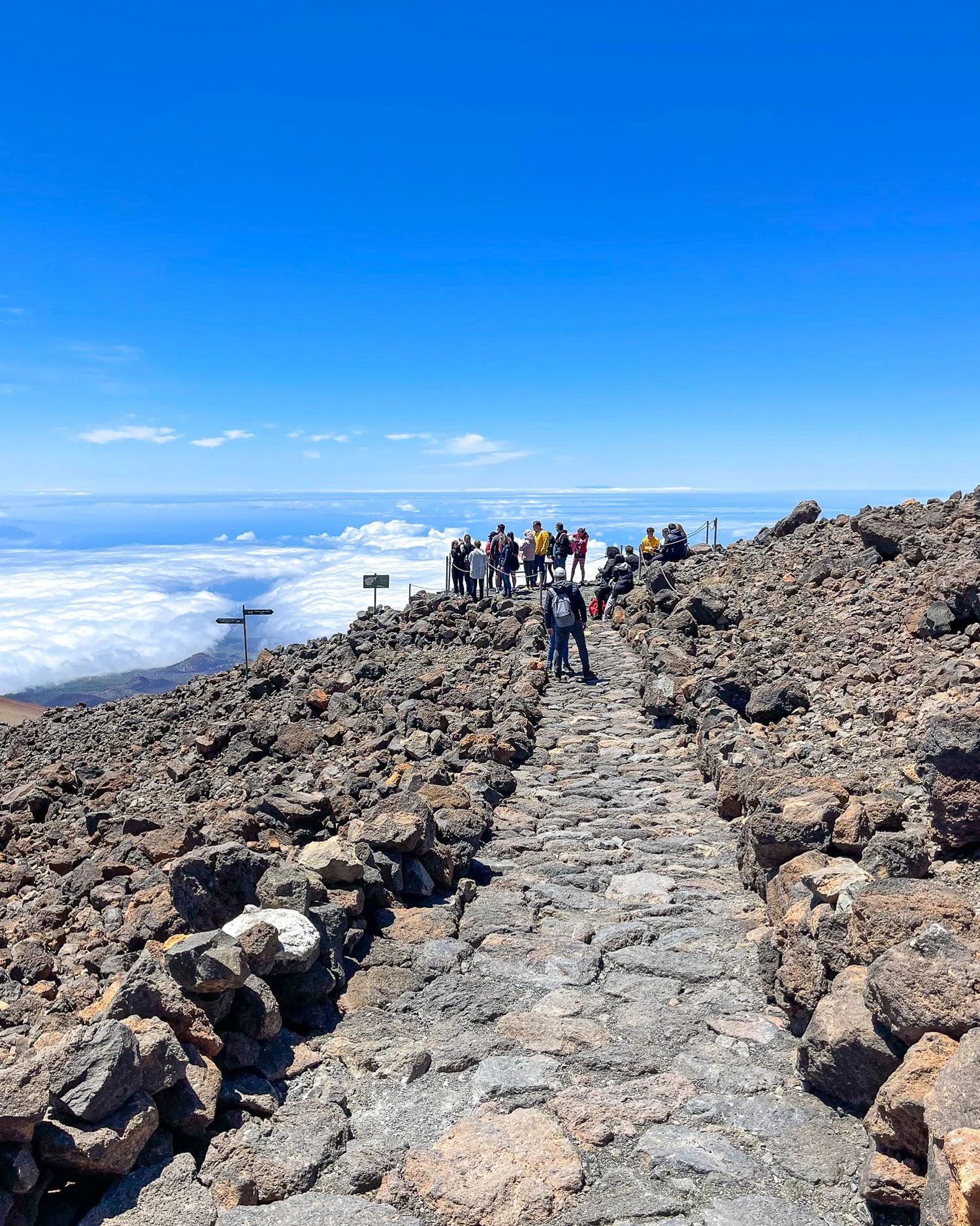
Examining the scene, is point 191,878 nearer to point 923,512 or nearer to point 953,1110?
point 953,1110

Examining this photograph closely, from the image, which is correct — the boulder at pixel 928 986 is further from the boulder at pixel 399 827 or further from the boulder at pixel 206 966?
the boulder at pixel 399 827

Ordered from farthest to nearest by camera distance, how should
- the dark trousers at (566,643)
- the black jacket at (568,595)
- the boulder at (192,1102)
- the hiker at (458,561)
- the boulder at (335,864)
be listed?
1. the hiker at (458,561)
2. the dark trousers at (566,643)
3. the black jacket at (568,595)
4. the boulder at (335,864)
5. the boulder at (192,1102)

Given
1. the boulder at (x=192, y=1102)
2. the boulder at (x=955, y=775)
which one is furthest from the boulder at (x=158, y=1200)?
the boulder at (x=955, y=775)

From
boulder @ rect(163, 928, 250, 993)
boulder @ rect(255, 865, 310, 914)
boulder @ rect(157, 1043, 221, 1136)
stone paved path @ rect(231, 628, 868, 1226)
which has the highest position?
boulder @ rect(163, 928, 250, 993)

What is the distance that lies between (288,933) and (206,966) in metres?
0.87

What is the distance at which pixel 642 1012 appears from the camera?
216 inches

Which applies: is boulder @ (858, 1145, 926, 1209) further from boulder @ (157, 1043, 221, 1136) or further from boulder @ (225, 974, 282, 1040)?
boulder @ (225, 974, 282, 1040)

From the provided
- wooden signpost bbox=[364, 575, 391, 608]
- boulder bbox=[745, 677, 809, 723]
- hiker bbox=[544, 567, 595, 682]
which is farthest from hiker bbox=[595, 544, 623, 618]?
boulder bbox=[745, 677, 809, 723]

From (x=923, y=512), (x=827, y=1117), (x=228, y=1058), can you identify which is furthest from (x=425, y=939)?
(x=923, y=512)

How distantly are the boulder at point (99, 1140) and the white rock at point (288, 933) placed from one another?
4.30ft

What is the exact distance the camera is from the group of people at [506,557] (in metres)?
29.8

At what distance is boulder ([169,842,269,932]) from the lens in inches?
239

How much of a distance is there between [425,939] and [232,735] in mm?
12759

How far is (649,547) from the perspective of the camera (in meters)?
31.7
